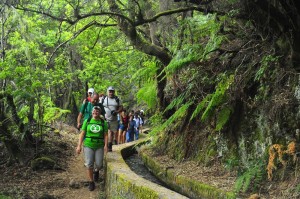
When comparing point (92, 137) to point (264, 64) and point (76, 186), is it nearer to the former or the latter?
point (76, 186)

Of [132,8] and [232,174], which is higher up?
[132,8]

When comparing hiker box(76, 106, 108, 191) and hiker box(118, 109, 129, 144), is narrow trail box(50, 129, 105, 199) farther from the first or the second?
hiker box(118, 109, 129, 144)

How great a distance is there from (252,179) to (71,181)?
4.21 metres

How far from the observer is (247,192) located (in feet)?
17.5

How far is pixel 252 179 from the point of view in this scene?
5461 millimetres

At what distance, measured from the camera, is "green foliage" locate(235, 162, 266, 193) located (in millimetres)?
5141

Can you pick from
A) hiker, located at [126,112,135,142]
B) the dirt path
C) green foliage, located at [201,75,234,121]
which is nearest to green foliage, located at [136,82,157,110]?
the dirt path

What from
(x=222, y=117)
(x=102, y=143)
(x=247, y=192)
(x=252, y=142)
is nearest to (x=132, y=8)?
(x=102, y=143)

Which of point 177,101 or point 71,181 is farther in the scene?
point 71,181

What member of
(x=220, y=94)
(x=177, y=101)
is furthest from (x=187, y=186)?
(x=177, y=101)

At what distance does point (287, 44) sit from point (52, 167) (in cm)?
631

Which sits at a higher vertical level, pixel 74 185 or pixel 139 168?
pixel 139 168

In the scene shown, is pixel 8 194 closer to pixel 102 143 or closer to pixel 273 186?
pixel 102 143

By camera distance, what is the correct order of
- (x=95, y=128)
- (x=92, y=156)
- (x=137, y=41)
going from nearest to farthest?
1. (x=95, y=128)
2. (x=92, y=156)
3. (x=137, y=41)
